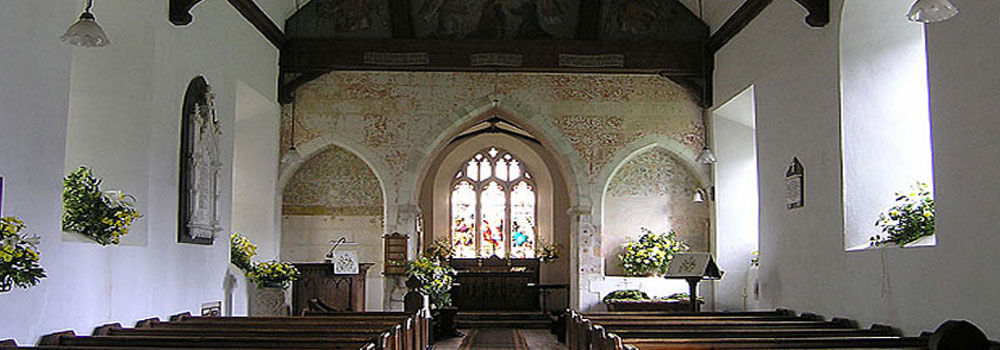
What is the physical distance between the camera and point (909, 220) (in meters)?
7.09

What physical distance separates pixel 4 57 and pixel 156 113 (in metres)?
2.43

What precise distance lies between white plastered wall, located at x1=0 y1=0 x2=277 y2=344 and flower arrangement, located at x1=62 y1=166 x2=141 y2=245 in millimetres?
135

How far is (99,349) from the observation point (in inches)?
213

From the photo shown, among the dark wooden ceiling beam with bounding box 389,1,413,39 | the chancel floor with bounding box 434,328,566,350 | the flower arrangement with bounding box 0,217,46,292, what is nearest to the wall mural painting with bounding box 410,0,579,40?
the dark wooden ceiling beam with bounding box 389,1,413,39

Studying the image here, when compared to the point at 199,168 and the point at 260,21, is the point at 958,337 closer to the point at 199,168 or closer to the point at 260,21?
the point at 199,168

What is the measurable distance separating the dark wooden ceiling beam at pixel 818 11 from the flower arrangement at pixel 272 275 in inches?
226

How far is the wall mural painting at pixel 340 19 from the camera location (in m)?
12.1

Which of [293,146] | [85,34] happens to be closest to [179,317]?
[85,34]

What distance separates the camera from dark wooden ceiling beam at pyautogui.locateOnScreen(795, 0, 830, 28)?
26.6 ft

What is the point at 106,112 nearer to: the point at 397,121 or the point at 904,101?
the point at 397,121

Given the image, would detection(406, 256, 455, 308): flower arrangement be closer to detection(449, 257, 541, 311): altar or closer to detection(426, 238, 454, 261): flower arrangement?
detection(449, 257, 541, 311): altar

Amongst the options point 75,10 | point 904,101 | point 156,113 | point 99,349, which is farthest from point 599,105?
point 99,349

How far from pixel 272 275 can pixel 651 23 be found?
18.6ft

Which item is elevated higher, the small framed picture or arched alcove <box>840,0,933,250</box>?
arched alcove <box>840,0,933,250</box>
